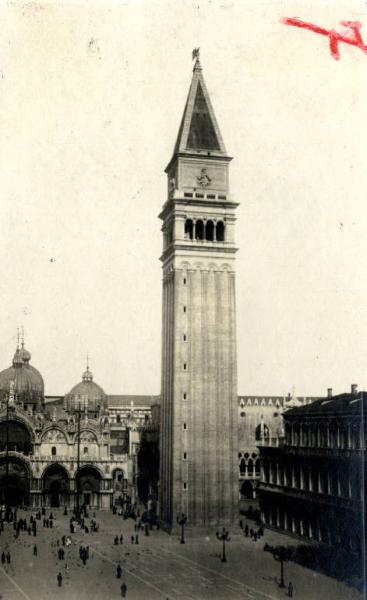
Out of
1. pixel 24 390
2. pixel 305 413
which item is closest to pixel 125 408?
pixel 24 390

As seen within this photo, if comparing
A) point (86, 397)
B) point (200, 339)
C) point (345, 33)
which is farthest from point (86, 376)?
point (345, 33)

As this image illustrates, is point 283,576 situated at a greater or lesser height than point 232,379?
lesser

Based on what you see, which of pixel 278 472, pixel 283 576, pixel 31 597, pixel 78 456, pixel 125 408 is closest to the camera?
pixel 31 597

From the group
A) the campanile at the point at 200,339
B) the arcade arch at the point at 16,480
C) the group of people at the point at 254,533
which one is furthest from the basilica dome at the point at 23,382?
the group of people at the point at 254,533

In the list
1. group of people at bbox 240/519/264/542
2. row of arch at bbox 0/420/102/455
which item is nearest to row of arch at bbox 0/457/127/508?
row of arch at bbox 0/420/102/455

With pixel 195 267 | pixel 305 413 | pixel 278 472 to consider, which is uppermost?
pixel 195 267

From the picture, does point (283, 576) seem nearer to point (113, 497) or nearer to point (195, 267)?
point (195, 267)

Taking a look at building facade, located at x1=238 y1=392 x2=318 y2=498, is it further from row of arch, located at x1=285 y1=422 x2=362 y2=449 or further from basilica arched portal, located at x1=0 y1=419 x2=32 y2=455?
row of arch, located at x1=285 y1=422 x2=362 y2=449
